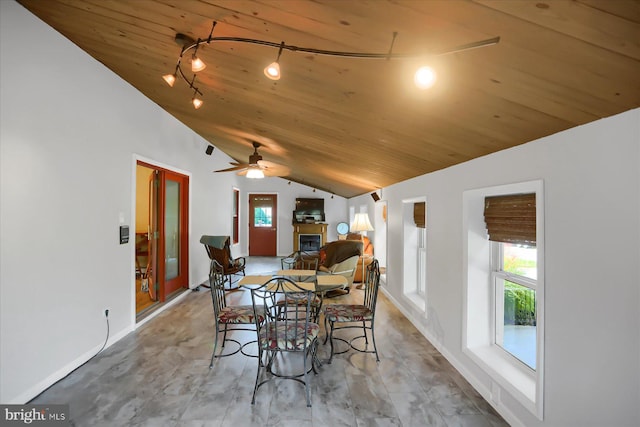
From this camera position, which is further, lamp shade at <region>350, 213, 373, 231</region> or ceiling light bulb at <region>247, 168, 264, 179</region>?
lamp shade at <region>350, 213, 373, 231</region>

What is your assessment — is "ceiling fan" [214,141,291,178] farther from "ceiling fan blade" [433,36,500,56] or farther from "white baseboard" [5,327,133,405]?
"ceiling fan blade" [433,36,500,56]

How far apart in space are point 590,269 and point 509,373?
115 cm

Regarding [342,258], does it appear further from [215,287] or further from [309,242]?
[309,242]

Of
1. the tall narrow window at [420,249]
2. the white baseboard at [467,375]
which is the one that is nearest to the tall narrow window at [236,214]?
the tall narrow window at [420,249]

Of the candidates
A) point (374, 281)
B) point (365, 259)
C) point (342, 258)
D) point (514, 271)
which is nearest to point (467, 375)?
point (514, 271)

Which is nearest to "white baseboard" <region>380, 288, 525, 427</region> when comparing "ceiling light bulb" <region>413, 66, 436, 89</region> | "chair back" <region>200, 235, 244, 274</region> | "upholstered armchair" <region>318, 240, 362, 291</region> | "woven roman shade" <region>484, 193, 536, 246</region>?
"woven roman shade" <region>484, 193, 536, 246</region>

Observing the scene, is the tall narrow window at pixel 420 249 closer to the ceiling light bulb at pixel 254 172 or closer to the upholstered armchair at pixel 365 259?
the upholstered armchair at pixel 365 259

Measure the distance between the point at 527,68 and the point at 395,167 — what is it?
8.62 ft

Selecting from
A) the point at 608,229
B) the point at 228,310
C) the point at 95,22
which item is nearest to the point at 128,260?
the point at 228,310

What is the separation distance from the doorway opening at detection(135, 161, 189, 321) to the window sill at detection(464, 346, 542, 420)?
151 inches

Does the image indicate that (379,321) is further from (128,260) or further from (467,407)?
(128,260)

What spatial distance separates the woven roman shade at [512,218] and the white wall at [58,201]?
3.34 metres

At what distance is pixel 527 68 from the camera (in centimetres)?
136

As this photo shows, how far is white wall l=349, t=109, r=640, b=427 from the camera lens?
4.47ft
